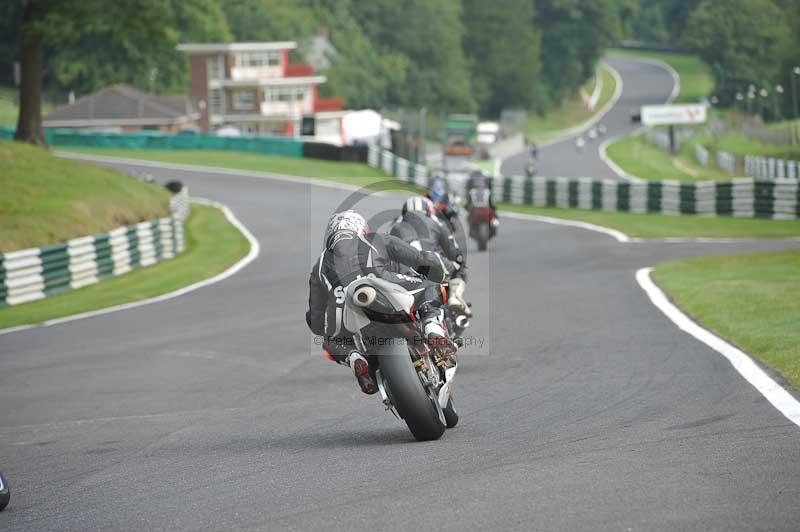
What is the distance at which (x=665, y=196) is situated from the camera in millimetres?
33469

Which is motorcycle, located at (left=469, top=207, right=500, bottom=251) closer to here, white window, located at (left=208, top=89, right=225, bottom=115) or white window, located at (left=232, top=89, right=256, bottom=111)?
white window, located at (left=232, top=89, right=256, bottom=111)

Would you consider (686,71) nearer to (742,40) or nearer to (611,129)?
(611,129)

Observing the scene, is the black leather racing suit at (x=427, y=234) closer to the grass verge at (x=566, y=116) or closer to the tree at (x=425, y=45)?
the grass verge at (x=566, y=116)

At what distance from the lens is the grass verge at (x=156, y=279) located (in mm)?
18984

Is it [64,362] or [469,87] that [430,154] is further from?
[64,362]

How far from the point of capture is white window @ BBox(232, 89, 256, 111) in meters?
94.2

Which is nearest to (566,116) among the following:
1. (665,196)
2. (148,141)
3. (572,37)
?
(572,37)

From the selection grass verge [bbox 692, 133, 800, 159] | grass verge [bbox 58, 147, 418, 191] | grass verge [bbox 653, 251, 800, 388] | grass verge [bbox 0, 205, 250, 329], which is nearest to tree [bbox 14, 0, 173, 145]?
grass verge [bbox 58, 147, 418, 191]

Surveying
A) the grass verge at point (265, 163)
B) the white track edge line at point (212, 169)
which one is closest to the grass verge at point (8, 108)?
the grass verge at point (265, 163)

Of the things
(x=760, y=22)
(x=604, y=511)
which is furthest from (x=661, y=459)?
(x=760, y=22)

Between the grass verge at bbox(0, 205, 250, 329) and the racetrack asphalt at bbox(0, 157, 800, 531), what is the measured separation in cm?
245

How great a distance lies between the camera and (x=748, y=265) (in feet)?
62.3

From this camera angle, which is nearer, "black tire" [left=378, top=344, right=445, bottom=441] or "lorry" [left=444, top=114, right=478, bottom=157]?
"black tire" [left=378, top=344, right=445, bottom=441]

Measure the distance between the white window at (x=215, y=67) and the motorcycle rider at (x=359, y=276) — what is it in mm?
88641
